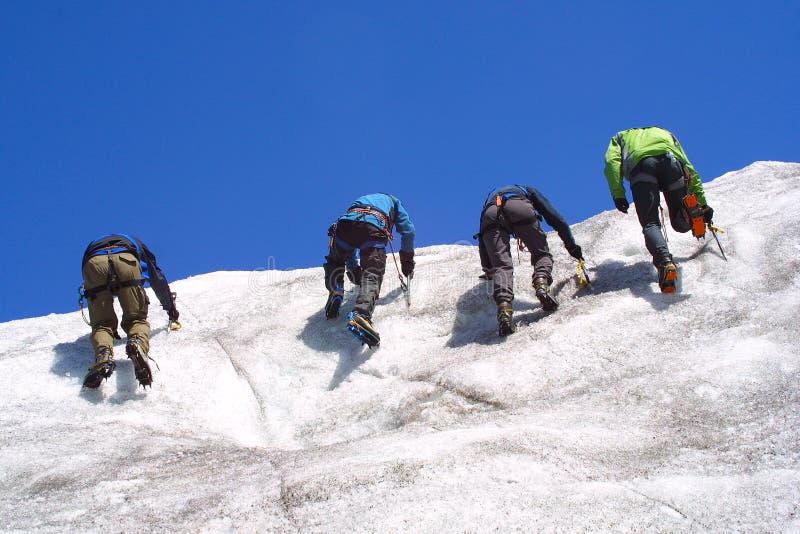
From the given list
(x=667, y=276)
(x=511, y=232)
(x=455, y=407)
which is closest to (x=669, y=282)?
(x=667, y=276)

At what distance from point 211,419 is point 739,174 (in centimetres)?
1036

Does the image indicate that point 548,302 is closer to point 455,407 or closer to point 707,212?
point 455,407

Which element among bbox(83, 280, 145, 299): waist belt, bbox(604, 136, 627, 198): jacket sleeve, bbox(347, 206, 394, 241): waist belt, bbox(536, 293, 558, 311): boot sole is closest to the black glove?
bbox(347, 206, 394, 241): waist belt

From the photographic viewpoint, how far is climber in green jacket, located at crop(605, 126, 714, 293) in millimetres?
9070

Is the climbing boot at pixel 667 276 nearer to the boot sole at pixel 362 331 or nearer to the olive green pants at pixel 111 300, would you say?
the boot sole at pixel 362 331

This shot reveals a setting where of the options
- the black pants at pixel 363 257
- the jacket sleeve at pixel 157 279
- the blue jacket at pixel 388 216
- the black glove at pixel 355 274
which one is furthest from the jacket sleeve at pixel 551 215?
the jacket sleeve at pixel 157 279

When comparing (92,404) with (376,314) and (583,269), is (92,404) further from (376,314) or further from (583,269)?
(583,269)

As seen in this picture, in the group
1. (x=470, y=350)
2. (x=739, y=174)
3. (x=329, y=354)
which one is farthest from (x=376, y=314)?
(x=739, y=174)

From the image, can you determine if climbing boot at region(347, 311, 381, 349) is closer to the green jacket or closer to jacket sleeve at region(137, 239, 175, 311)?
jacket sleeve at region(137, 239, 175, 311)

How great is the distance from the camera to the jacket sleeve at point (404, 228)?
1088cm

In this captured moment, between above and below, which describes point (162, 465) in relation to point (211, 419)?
below

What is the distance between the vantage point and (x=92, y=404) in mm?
8305

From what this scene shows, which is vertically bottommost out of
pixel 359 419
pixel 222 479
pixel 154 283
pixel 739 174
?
pixel 222 479

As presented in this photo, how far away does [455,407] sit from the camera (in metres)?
7.21
